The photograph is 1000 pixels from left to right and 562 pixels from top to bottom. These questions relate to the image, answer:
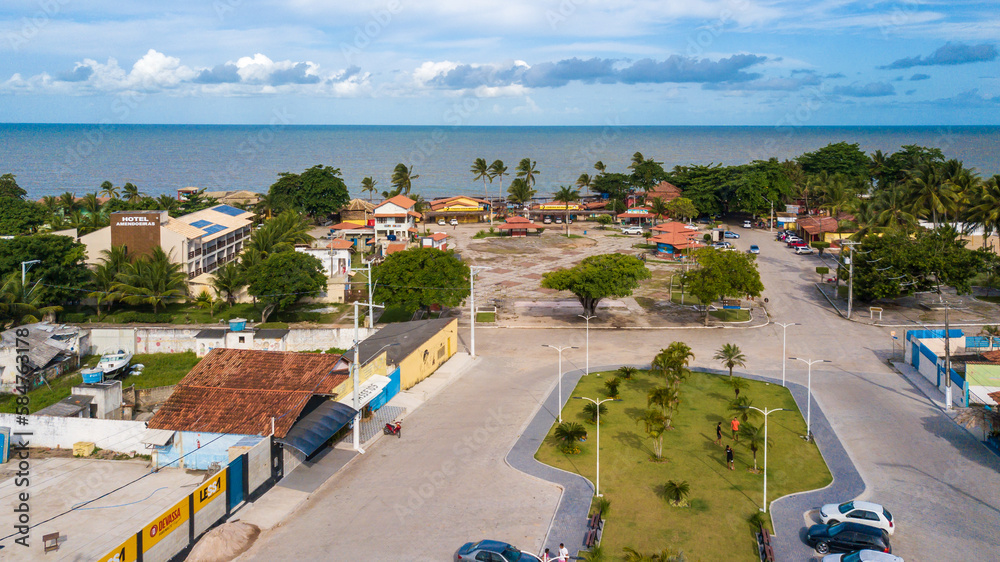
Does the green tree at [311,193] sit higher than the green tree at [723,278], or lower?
higher

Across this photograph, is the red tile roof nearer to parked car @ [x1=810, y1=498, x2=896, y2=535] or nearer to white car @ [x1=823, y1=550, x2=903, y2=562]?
white car @ [x1=823, y1=550, x2=903, y2=562]

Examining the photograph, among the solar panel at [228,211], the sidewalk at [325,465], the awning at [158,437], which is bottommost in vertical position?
the sidewalk at [325,465]

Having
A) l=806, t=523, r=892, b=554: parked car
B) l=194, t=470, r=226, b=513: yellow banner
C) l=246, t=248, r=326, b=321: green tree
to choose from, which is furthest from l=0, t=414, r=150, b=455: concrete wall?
l=806, t=523, r=892, b=554: parked car

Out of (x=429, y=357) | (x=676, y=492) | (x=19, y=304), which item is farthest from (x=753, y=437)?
(x=19, y=304)

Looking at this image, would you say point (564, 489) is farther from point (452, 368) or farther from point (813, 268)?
point (813, 268)

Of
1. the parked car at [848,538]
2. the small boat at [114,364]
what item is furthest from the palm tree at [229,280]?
the parked car at [848,538]

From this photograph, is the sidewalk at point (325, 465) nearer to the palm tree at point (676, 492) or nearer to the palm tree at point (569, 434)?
the palm tree at point (569, 434)

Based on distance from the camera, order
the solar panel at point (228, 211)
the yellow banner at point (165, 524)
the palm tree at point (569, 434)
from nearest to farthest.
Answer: the yellow banner at point (165, 524), the palm tree at point (569, 434), the solar panel at point (228, 211)
